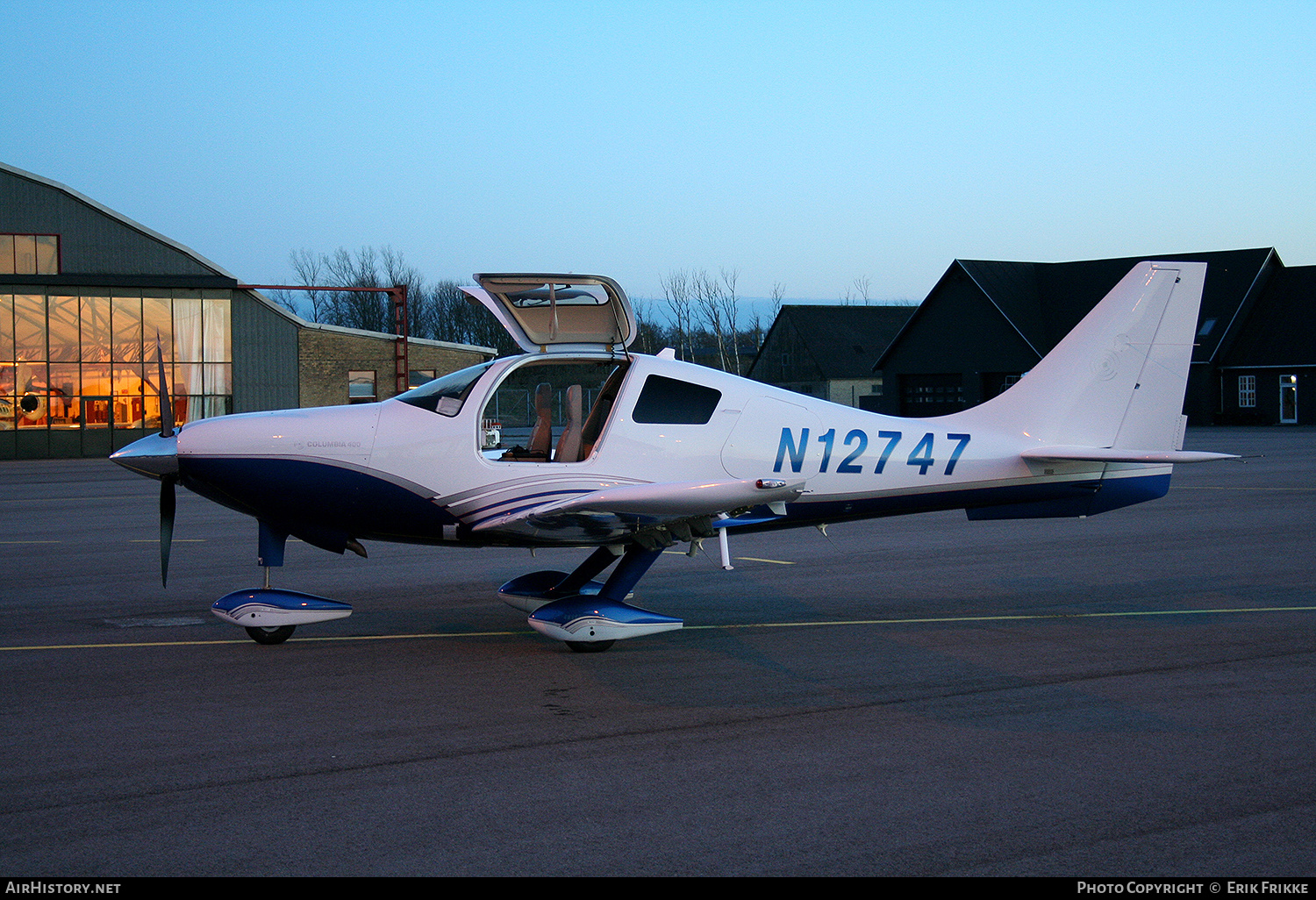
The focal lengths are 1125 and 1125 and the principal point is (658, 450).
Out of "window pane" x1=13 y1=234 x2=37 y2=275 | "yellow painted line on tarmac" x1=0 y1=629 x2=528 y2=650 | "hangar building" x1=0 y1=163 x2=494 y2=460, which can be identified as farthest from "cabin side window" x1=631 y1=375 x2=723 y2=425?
"window pane" x1=13 y1=234 x2=37 y2=275

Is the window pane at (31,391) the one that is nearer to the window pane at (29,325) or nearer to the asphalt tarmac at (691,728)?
the window pane at (29,325)

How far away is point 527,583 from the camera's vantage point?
31.9 ft

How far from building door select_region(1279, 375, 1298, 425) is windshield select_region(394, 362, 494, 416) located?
5762 cm

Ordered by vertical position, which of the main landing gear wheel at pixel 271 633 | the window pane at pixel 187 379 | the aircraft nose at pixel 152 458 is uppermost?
the window pane at pixel 187 379

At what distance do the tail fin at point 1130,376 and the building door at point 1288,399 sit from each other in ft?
177

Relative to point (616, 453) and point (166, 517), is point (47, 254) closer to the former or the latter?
point (166, 517)

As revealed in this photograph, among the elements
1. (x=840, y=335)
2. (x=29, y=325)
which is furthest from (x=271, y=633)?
(x=840, y=335)

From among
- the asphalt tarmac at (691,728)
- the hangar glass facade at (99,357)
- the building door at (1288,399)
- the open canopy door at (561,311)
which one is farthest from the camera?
the building door at (1288,399)

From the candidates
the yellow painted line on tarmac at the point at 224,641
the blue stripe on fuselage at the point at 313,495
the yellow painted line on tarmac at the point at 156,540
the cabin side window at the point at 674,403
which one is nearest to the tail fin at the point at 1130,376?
the cabin side window at the point at 674,403

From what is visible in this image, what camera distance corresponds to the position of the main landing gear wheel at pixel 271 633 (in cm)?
871

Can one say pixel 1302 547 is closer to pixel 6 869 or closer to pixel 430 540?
pixel 430 540

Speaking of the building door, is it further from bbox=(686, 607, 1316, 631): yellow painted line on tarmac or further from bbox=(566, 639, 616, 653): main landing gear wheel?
bbox=(566, 639, 616, 653): main landing gear wheel

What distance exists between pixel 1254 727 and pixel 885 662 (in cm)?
245

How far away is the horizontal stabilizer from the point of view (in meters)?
9.02
